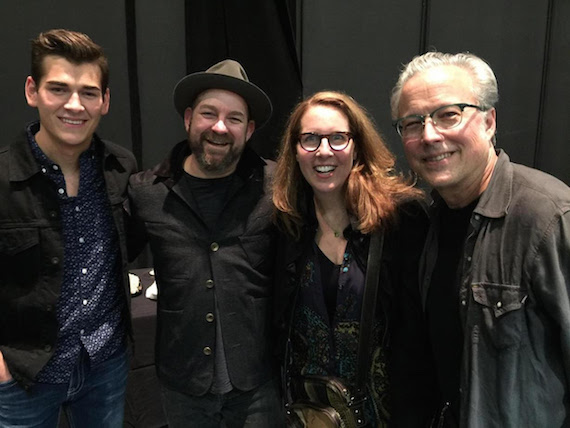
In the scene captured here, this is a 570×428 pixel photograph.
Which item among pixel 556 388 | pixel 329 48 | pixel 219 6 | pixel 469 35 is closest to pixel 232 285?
pixel 556 388

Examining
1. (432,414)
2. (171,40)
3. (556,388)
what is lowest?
(432,414)

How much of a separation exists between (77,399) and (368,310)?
0.95 metres

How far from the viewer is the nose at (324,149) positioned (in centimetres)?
139

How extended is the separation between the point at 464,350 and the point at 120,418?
1.12 meters

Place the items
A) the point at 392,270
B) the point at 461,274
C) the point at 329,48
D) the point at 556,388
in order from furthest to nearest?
the point at 329,48 → the point at 392,270 → the point at 461,274 → the point at 556,388

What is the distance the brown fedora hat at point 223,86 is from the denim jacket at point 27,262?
1.71 ft

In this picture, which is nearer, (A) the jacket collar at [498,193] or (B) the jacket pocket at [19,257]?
(A) the jacket collar at [498,193]

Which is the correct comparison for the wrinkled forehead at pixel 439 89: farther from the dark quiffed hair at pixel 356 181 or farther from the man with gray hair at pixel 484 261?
the dark quiffed hair at pixel 356 181

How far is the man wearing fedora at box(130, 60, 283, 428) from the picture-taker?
1451 millimetres

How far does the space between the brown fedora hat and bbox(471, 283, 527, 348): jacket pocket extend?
3.04 ft

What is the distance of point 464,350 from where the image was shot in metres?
1.14

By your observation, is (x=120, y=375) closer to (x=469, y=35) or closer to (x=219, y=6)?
(x=219, y=6)

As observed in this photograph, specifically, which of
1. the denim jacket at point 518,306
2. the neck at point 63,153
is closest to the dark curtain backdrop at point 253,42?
the neck at point 63,153

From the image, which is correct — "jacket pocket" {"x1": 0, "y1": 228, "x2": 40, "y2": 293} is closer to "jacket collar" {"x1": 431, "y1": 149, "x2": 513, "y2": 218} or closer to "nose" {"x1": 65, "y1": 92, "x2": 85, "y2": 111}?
"nose" {"x1": 65, "y1": 92, "x2": 85, "y2": 111}
